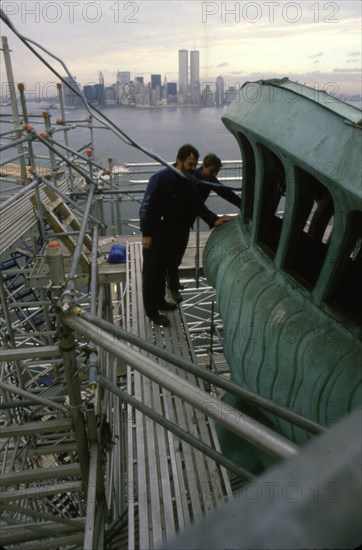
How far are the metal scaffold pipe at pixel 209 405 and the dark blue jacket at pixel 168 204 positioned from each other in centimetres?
248

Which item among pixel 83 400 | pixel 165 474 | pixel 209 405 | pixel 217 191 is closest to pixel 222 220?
pixel 217 191

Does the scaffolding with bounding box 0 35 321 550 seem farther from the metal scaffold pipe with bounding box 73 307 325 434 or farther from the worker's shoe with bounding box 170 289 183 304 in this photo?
the worker's shoe with bounding box 170 289 183 304

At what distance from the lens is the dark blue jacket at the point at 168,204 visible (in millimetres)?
5090

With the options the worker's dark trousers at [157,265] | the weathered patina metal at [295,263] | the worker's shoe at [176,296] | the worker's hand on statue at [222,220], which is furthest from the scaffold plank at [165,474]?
the worker's hand on statue at [222,220]

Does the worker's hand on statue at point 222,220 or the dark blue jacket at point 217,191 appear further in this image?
the worker's hand on statue at point 222,220

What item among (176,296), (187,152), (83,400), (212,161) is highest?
(187,152)

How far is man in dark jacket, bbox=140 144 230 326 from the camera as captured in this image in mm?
5098

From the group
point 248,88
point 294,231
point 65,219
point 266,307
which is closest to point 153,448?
point 266,307

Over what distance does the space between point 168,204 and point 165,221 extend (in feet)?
0.69

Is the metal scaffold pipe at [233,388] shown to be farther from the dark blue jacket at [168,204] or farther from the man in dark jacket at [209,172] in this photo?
the man in dark jacket at [209,172]

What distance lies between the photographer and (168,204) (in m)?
5.22

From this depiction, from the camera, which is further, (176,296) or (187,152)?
(176,296)

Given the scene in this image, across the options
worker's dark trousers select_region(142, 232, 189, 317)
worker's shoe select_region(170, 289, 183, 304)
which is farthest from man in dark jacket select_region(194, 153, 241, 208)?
worker's shoe select_region(170, 289, 183, 304)

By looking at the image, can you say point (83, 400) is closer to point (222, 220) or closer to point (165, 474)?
point (165, 474)
